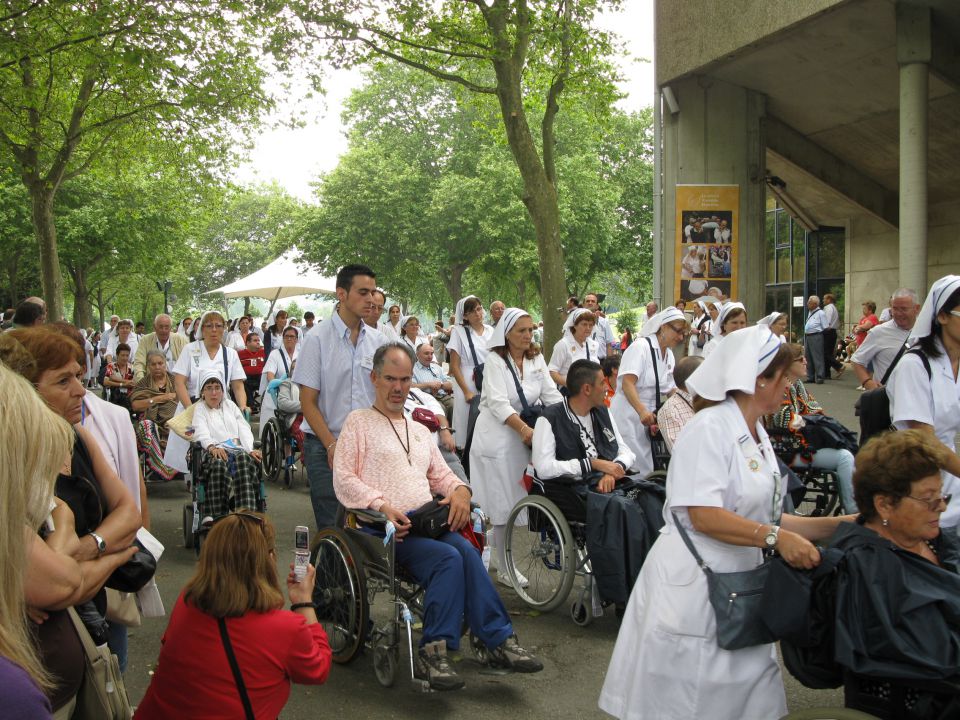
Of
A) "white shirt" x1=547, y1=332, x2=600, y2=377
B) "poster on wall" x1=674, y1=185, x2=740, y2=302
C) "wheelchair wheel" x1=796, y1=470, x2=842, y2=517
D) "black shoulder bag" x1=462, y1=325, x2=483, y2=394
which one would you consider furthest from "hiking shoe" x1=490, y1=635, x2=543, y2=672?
"poster on wall" x1=674, y1=185, x2=740, y2=302

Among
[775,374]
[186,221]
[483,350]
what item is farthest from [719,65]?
[186,221]

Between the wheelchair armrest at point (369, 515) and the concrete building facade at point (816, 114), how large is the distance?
12.3 m

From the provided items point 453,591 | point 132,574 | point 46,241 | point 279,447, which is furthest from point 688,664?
point 46,241

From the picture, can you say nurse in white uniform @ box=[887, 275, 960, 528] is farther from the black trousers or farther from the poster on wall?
the black trousers

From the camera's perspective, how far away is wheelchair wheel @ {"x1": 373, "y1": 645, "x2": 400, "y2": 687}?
472cm

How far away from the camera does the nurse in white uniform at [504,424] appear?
6.75m

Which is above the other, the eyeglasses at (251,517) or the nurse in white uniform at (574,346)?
the nurse in white uniform at (574,346)

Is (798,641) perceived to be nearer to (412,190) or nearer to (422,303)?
(412,190)

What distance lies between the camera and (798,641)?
9.39ft

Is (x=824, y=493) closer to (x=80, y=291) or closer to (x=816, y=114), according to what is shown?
(x=816, y=114)

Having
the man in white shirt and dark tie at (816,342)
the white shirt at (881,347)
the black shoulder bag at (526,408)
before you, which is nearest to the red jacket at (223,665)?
the black shoulder bag at (526,408)

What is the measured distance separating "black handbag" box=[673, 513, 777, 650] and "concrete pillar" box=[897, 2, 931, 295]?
1299cm

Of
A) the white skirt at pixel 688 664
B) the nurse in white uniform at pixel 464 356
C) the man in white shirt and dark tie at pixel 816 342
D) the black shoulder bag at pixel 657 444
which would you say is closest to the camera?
the white skirt at pixel 688 664

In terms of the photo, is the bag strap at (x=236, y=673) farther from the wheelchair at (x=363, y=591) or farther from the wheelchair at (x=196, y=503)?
the wheelchair at (x=196, y=503)
